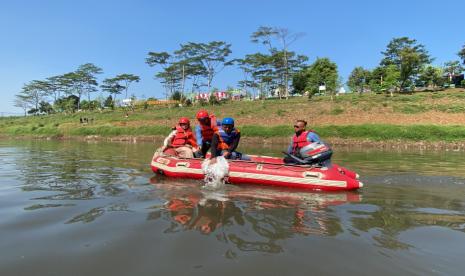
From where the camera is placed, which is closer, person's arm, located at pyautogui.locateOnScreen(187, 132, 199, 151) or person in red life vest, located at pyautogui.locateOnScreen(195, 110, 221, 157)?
person in red life vest, located at pyautogui.locateOnScreen(195, 110, 221, 157)

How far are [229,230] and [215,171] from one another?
362 cm

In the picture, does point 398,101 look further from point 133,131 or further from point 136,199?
point 136,199

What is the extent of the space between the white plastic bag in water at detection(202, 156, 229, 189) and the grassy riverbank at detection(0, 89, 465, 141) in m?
17.0

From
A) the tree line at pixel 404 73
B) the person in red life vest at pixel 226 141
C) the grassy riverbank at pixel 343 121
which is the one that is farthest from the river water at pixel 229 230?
the tree line at pixel 404 73

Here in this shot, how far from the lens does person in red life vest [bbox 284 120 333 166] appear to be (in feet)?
25.0

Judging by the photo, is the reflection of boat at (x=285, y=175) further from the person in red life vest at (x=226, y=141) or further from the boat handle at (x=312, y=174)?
the person in red life vest at (x=226, y=141)

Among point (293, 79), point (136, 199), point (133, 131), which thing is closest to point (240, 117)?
point (133, 131)

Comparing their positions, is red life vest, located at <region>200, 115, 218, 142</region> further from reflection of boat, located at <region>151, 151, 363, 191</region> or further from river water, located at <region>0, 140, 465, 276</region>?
river water, located at <region>0, 140, 465, 276</region>

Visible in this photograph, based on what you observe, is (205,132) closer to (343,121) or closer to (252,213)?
(252,213)

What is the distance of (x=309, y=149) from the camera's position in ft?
25.4

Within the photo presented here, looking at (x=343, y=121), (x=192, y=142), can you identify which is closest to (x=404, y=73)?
(x=343, y=121)

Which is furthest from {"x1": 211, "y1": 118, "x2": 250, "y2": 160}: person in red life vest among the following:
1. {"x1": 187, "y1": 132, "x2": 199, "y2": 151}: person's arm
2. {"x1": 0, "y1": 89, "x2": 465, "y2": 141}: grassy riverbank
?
{"x1": 0, "y1": 89, "x2": 465, "y2": 141}: grassy riverbank

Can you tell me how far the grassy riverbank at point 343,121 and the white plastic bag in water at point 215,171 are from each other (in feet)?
55.7

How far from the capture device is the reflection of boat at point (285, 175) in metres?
7.30
